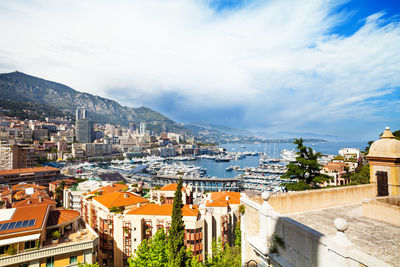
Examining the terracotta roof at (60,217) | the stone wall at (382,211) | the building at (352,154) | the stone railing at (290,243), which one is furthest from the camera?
the building at (352,154)

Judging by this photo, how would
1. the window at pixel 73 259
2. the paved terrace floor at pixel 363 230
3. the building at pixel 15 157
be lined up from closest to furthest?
the paved terrace floor at pixel 363 230
the window at pixel 73 259
the building at pixel 15 157

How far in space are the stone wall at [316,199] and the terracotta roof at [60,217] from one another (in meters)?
11.7

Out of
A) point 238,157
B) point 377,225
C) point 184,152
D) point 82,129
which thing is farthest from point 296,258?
point 184,152

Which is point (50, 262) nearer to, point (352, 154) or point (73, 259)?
point (73, 259)

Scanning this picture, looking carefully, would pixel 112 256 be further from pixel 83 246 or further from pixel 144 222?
pixel 83 246

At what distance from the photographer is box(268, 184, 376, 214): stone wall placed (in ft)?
17.0

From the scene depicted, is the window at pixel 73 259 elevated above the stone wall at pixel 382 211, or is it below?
below

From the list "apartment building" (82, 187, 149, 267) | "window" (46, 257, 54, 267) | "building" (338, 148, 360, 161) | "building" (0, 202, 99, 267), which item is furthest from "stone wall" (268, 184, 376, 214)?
"building" (338, 148, 360, 161)

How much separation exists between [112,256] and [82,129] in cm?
12865

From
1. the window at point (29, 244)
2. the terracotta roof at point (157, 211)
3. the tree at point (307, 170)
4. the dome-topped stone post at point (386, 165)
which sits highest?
the dome-topped stone post at point (386, 165)

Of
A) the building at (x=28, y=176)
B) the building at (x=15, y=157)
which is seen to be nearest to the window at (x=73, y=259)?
the building at (x=28, y=176)

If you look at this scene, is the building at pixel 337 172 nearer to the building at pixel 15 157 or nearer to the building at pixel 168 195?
the building at pixel 168 195

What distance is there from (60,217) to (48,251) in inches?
105

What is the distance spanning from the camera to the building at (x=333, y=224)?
2762 mm
